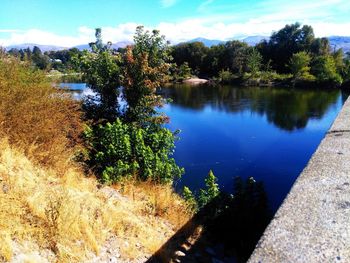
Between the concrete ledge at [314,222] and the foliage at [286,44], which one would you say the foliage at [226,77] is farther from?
the concrete ledge at [314,222]

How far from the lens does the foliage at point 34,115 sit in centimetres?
723

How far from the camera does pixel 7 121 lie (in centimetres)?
719

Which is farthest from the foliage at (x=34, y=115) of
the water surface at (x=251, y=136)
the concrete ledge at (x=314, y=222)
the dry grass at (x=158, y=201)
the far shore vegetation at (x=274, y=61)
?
the far shore vegetation at (x=274, y=61)

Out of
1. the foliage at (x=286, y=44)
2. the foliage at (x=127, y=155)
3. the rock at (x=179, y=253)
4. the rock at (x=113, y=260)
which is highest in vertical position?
the foliage at (x=286, y=44)

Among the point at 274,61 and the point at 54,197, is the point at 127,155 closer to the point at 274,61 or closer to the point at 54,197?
the point at 54,197

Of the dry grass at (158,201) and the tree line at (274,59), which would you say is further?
the tree line at (274,59)

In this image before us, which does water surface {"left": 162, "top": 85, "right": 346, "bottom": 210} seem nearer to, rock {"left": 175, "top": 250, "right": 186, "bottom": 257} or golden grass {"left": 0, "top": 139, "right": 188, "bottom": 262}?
golden grass {"left": 0, "top": 139, "right": 188, "bottom": 262}

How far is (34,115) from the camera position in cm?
766

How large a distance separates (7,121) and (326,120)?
66.2ft

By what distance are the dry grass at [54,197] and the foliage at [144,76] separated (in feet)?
8.46

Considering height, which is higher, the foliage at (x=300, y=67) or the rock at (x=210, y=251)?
the foliage at (x=300, y=67)

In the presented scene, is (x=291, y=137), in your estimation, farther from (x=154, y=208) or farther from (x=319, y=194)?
(x=319, y=194)

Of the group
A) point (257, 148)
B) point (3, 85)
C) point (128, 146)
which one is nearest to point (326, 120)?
point (257, 148)

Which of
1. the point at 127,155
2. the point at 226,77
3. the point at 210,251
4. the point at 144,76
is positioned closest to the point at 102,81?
the point at 144,76
